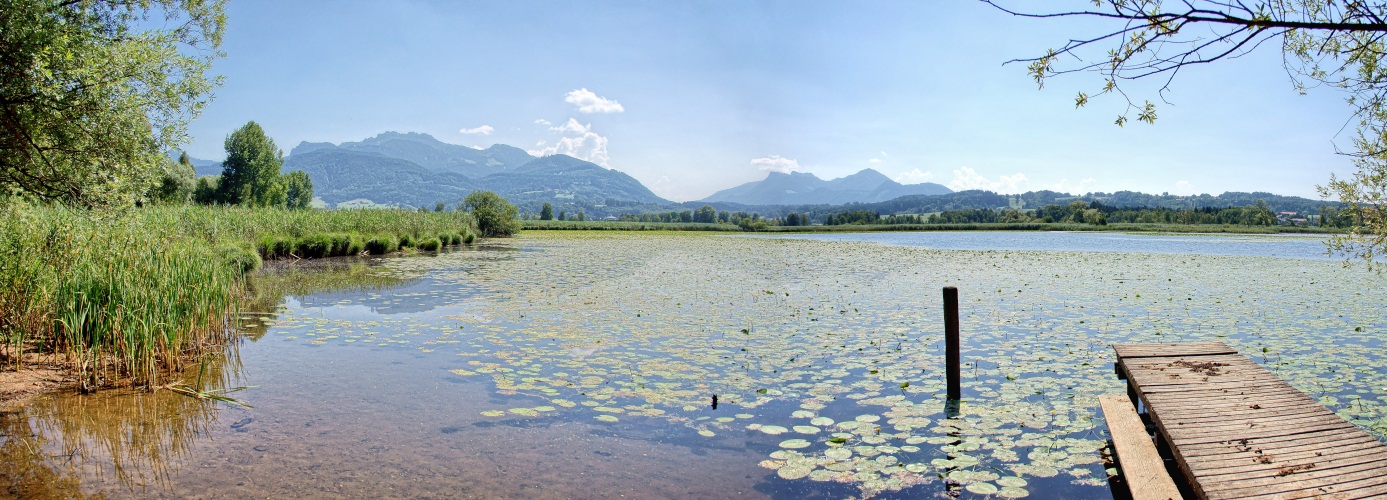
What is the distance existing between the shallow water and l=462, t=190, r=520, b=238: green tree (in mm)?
46822

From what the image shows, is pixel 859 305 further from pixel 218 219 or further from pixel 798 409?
pixel 218 219

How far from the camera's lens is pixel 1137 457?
561 centimetres

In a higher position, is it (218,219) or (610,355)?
(218,219)

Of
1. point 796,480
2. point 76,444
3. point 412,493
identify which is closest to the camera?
point 412,493

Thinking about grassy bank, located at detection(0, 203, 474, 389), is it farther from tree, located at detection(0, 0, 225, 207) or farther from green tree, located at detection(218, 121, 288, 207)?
green tree, located at detection(218, 121, 288, 207)

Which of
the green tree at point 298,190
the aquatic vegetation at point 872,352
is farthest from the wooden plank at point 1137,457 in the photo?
the green tree at point 298,190

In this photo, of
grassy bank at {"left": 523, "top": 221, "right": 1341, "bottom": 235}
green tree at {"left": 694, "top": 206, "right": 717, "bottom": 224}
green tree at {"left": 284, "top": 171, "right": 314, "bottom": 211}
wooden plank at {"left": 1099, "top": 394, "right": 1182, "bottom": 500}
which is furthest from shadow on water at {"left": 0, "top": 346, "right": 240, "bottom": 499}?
green tree at {"left": 694, "top": 206, "right": 717, "bottom": 224}

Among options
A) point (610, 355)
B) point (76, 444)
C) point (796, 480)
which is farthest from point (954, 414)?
point (76, 444)

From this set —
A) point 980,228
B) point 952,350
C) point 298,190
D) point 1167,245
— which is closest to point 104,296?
point 952,350

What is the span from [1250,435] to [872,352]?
17.3 ft

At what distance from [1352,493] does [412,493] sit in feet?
21.0

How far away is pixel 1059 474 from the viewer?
5832 millimetres

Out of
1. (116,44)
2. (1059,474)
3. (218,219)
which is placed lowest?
(1059,474)

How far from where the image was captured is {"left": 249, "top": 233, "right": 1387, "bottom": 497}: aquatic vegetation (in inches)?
253
